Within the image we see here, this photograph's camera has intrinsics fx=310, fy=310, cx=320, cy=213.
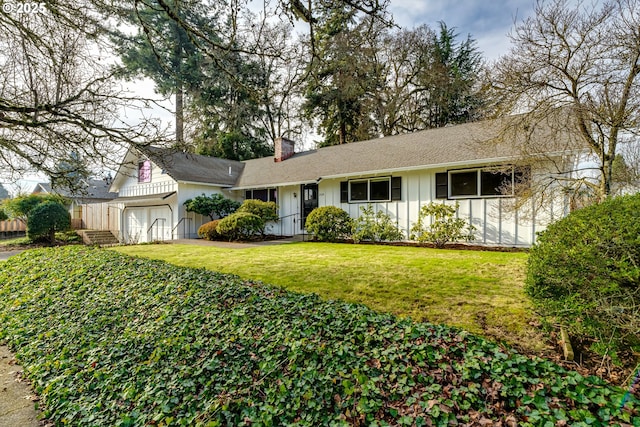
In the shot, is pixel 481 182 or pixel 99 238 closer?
pixel 481 182

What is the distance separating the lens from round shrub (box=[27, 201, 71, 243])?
14977mm

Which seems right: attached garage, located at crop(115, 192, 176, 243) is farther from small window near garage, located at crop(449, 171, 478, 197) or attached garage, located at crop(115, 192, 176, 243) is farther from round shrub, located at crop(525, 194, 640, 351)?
round shrub, located at crop(525, 194, 640, 351)

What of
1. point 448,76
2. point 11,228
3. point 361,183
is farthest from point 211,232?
point 448,76

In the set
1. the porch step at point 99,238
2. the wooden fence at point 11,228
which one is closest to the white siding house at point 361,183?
the porch step at point 99,238

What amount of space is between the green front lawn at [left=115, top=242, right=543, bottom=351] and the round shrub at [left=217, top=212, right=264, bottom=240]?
4185 mm

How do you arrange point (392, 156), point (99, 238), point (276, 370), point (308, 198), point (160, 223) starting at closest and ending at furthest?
1. point (276, 370)
2. point (392, 156)
3. point (308, 198)
4. point (160, 223)
5. point (99, 238)

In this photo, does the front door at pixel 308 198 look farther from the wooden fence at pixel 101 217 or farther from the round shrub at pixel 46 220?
the round shrub at pixel 46 220

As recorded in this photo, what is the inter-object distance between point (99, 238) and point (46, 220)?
9.51ft

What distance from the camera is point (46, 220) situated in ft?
49.7

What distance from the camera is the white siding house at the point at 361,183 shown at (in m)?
9.62

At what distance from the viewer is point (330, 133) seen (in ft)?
84.9

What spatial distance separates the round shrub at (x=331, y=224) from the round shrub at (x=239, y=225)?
101 inches

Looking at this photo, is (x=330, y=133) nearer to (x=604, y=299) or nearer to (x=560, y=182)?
(x=560, y=182)

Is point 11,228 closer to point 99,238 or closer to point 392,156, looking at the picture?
point 99,238
